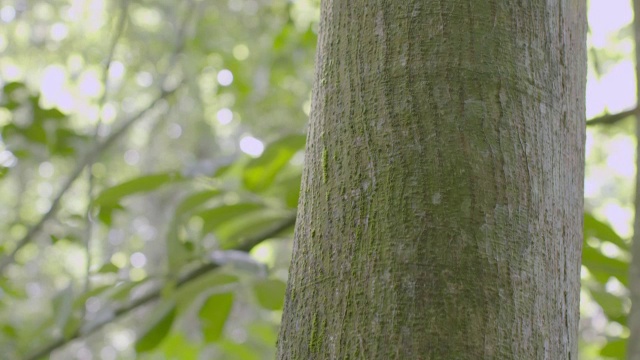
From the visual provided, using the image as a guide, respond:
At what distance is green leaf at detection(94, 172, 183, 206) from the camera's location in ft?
5.38

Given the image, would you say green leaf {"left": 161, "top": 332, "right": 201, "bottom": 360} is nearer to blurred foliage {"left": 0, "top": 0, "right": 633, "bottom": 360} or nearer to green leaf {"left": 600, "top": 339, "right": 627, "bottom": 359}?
blurred foliage {"left": 0, "top": 0, "right": 633, "bottom": 360}

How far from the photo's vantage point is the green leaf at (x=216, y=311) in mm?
1554

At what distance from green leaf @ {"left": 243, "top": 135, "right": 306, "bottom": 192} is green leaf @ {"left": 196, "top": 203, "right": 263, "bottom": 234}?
50mm

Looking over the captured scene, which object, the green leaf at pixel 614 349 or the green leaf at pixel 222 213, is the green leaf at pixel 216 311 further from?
the green leaf at pixel 614 349

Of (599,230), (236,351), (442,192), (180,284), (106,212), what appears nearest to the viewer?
(442,192)

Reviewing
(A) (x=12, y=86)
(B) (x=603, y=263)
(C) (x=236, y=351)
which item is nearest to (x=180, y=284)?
(C) (x=236, y=351)

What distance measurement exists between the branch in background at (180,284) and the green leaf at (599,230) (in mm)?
642

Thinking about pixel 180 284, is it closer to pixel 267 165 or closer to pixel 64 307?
pixel 64 307

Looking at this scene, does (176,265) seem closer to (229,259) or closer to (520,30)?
(229,259)

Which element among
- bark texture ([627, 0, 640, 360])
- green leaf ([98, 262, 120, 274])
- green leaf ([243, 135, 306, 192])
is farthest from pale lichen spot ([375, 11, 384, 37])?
green leaf ([98, 262, 120, 274])

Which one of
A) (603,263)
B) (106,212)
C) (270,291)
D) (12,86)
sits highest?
(12,86)

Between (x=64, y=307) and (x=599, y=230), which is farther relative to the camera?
(x=64, y=307)

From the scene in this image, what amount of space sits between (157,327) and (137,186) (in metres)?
0.35

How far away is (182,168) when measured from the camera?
1.68m
